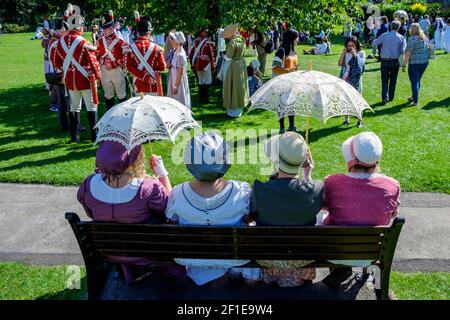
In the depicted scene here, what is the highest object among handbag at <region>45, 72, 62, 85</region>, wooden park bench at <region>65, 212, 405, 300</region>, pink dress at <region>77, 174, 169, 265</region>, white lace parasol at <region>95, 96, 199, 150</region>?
handbag at <region>45, 72, 62, 85</region>

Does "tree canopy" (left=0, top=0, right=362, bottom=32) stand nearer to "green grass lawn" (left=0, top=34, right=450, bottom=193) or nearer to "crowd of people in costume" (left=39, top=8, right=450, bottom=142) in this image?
"crowd of people in costume" (left=39, top=8, right=450, bottom=142)

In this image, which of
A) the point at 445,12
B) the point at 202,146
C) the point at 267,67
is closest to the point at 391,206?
the point at 202,146

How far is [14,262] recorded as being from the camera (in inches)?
198

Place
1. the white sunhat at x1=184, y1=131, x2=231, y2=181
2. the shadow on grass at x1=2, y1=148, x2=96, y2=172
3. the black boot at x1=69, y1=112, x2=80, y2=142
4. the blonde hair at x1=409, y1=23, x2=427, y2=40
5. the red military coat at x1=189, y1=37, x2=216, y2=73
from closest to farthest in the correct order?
the white sunhat at x1=184, y1=131, x2=231, y2=181, the shadow on grass at x1=2, y1=148, x2=96, y2=172, the black boot at x1=69, y1=112, x2=80, y2=142, the blonde hair at x1=409, y1=23, x2=427, y2=40, the red military coat at x1=189, y1=37, x2=216, y2=73

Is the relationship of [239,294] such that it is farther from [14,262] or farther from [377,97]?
[377,97]

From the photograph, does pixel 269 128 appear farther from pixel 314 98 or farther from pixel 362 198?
pixel 362 198

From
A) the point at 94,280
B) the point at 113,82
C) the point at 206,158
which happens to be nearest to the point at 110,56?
the point at 113,82

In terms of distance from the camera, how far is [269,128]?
9625 millimetres

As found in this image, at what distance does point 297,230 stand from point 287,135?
815 millimetres

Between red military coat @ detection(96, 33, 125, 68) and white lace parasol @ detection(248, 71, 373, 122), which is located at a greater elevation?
red military coat @ detection(96, 33, 125, 68)

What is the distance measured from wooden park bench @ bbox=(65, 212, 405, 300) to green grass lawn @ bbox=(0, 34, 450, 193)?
3333mm

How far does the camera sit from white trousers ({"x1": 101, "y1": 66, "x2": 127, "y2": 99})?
933cm

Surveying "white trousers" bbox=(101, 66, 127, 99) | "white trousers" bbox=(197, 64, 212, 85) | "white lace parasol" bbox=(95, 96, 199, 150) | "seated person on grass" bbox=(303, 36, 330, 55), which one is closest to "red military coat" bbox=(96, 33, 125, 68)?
"white trousers" bbox=(101, 66, 127, 99)

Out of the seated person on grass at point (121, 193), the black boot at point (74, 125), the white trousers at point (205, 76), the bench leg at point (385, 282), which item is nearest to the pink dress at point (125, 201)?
the seated person on grass at point (121, 193)
